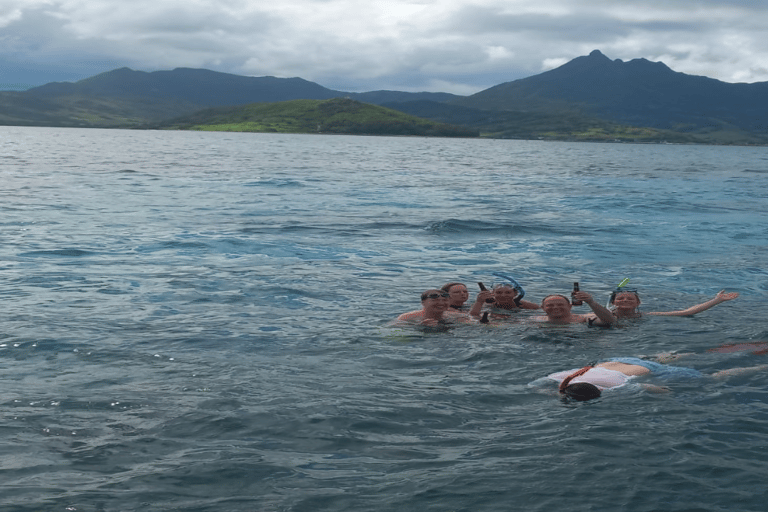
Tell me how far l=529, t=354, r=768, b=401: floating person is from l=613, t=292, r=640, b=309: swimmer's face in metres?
3.13

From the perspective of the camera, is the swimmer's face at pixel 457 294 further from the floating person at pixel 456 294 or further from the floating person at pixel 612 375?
the floating person at pixel 612 375

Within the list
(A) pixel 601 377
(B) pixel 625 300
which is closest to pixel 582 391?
(A) pixel 601 377

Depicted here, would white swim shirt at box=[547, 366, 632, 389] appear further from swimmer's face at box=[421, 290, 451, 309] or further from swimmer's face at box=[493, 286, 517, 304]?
A: swimmer's face at box=[493, 286, 517, 304]

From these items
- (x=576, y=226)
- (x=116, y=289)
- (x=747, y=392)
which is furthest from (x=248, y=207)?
(x=747, y=392)

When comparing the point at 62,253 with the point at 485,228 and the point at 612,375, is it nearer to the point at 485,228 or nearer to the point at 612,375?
the point at 485,228

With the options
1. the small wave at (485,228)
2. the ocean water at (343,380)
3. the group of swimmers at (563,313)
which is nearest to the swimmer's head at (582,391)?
the ocean water at (343,380)

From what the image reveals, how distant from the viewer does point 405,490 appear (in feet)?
21.6

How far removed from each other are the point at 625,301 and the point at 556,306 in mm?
1508

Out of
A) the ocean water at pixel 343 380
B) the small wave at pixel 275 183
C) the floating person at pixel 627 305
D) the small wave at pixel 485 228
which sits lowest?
the ocean water at pixel 343 380

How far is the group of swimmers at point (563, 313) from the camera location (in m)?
9.77

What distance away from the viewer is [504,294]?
14.2 meters

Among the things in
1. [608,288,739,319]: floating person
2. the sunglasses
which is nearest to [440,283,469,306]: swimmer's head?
the sunglasses

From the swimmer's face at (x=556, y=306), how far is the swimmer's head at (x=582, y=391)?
159 inches

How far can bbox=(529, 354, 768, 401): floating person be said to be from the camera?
8922 mm
